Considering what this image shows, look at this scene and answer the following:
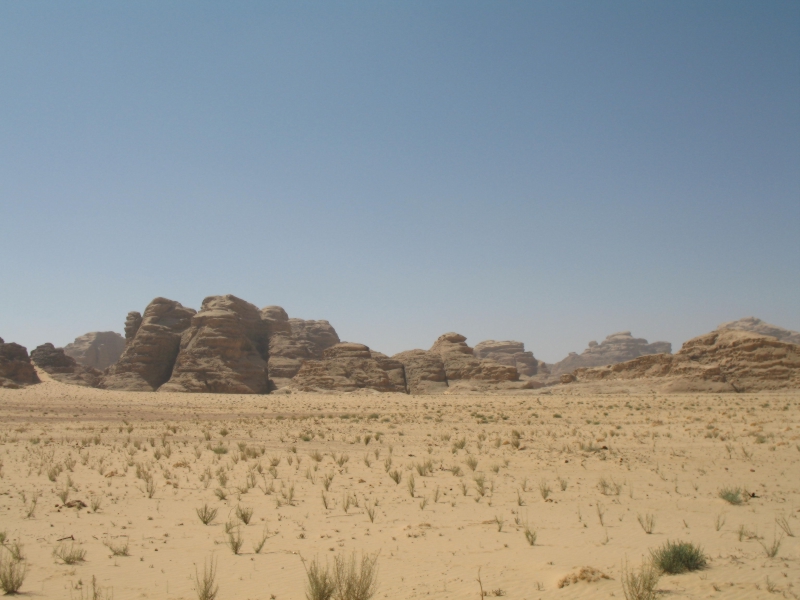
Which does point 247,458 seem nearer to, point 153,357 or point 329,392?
point 329,392

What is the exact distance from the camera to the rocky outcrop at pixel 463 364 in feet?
243

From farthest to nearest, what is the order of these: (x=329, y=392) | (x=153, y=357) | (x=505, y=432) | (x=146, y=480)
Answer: (x=153, y=357) < (x=329, y=392) < (x=505, y=432) < (x=146, y=480)

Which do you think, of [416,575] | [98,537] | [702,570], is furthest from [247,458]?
[702,570]

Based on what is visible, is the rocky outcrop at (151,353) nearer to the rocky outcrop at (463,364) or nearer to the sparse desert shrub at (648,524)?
the rocky outcrop at (463,364)

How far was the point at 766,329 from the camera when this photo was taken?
132 meters

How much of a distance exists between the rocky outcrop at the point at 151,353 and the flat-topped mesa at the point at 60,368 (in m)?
2.43

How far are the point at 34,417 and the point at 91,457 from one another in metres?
22.3

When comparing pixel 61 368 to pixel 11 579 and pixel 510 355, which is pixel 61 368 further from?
pixel 510 355

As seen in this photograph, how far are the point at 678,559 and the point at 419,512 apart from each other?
15.9ft

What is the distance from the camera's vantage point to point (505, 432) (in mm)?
23344

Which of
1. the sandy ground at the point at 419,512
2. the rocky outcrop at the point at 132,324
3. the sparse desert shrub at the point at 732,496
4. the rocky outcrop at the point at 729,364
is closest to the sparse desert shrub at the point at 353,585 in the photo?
the sandy ground at the point at 419,512

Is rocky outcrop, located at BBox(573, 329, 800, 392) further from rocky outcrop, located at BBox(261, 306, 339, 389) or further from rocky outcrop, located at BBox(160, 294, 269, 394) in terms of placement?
rocky outcrop, located at BBox(160, 294, 269, 394)

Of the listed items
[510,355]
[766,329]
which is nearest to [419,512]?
[510,355]

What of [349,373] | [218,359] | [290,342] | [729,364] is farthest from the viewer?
[290,342]
